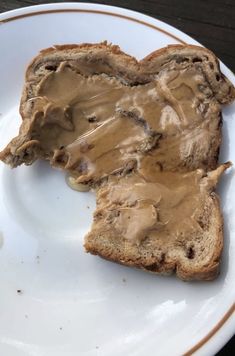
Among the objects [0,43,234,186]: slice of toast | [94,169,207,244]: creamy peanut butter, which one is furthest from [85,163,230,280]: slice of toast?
[0,43,234,186]: slice of toast

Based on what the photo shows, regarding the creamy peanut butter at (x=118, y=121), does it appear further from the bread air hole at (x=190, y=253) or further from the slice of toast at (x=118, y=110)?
the bread air hole at (x=190, y=253)

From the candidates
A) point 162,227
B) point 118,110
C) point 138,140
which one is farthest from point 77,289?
point 118,110

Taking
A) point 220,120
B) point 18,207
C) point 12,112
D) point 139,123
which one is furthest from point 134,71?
point 18,207

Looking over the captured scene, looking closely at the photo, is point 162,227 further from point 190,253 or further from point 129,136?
point 129,136

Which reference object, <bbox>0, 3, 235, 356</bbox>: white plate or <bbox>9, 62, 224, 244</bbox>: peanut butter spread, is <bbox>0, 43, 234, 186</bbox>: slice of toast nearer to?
<bbox>9, 62, 224, 244</bbox>: peanut butter spread

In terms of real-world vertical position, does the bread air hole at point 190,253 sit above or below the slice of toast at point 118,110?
below

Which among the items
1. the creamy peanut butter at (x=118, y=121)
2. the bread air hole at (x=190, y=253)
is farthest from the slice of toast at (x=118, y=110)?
the bread air hole at (x=190, y=253)
